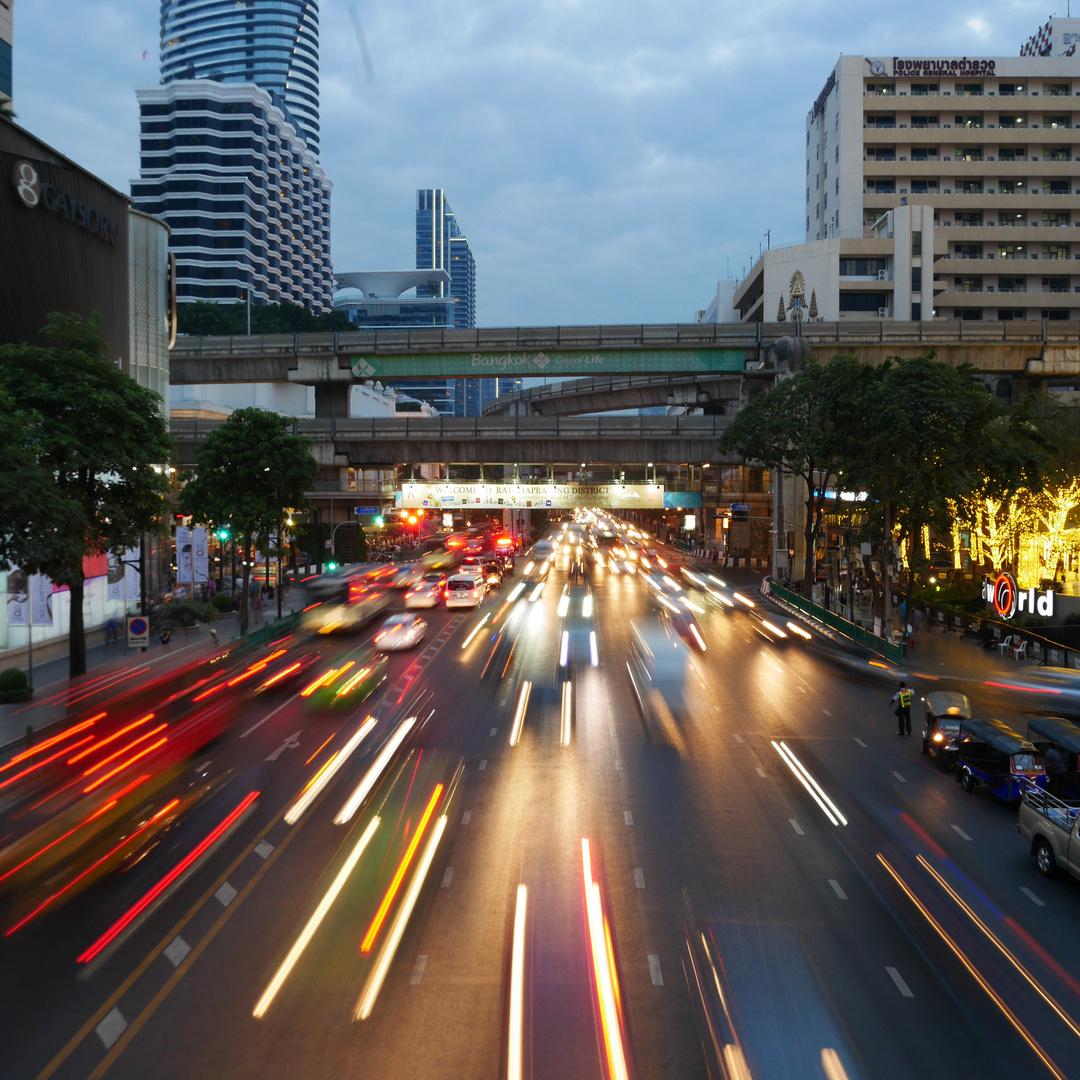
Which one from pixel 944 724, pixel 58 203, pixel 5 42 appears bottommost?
pixel 944 724

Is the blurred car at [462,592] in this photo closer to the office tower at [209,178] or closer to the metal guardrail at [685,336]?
the metal guardrail at [685,336]

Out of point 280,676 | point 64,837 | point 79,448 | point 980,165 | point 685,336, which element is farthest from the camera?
point 980,165

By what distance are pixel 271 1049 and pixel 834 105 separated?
104 meters

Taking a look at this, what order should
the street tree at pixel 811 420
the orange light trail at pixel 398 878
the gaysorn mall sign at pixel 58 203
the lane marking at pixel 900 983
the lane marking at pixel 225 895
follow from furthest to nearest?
the street tree at pixel 811 420 → the gaysorn mall sign at pixel 58 203 → the lane marking at pixel 225 895 → the orange light trail at pixel 398 878 → the lane marking at pixel 900 983

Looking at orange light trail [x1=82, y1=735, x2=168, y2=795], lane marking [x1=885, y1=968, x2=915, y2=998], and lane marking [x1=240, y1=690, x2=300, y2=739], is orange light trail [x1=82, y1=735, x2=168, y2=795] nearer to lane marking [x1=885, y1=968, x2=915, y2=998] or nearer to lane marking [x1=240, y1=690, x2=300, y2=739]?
lane marking [x1=240, y1=690, x2=300, y2=739]

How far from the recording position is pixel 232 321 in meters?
107

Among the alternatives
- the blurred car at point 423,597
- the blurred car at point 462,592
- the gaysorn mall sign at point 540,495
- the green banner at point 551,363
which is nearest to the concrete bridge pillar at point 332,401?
the green banner at point 551,363

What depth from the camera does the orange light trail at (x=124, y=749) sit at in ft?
62.2

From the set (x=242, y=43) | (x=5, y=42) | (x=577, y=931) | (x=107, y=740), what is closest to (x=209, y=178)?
Result: (x=242, y=43)

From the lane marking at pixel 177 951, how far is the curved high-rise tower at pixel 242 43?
202227mm

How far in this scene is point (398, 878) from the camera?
1318 cm

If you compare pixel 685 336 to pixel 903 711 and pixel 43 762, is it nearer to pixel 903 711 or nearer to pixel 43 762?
pixel 903 711

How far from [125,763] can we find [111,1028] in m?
11.0

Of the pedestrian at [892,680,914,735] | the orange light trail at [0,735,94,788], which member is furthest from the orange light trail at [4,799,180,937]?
the pedestrian at [892,680,914,735]
